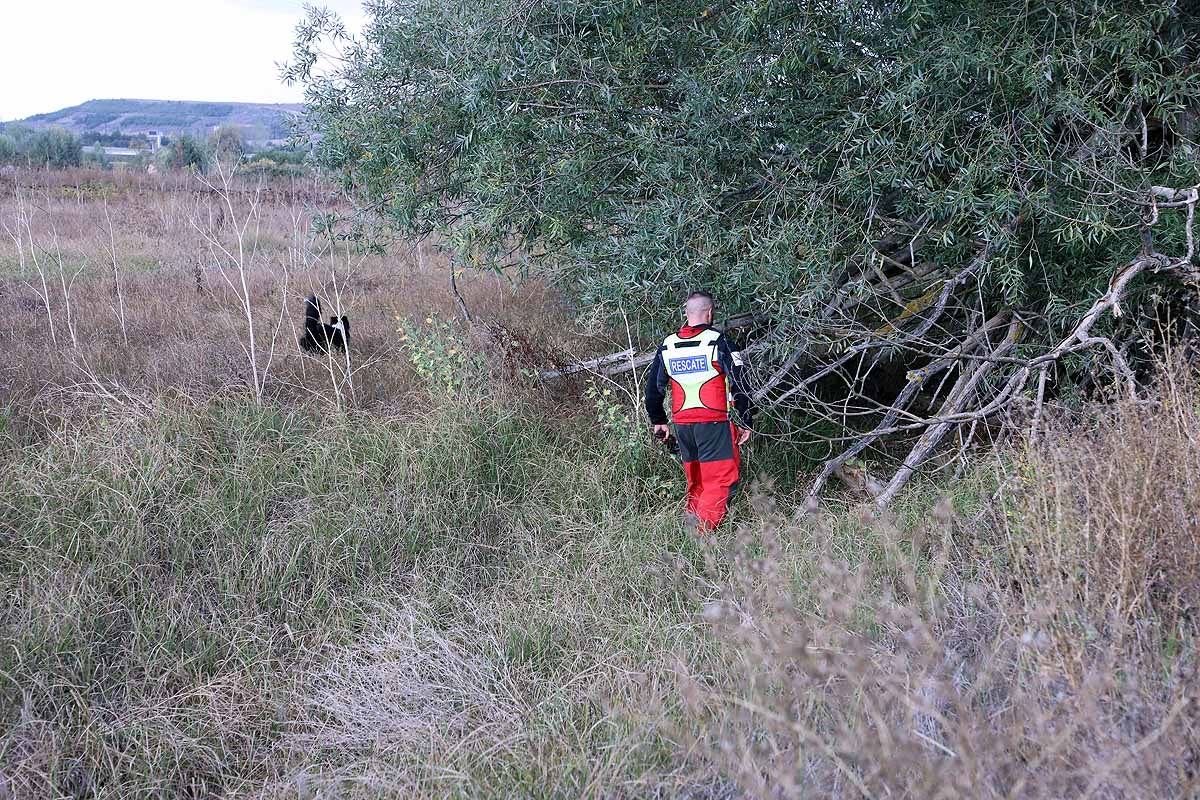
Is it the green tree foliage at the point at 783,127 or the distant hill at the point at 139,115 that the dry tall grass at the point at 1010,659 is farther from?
the distant hill at the point at 139,115

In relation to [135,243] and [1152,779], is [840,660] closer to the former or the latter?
[1152,779]

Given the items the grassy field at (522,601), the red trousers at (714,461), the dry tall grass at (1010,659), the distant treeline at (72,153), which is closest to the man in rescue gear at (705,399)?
the red trousers at (714,461)

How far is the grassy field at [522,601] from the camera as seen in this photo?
2402mm

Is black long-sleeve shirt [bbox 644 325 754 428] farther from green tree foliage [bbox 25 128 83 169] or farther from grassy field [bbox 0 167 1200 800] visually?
green tree foliage [bbox 25 128 83 169]

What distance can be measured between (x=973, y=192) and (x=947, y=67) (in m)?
0.70

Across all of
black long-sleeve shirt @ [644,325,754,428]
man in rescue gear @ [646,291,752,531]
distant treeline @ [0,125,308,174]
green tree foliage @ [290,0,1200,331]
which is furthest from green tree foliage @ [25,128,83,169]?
man in rescue gear @ [646,291,752,531]

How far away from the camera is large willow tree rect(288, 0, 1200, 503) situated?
4.84m

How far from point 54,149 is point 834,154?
29541mm

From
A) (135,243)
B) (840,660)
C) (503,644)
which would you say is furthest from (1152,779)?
(135,243)

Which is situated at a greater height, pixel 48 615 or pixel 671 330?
pixel 671 330

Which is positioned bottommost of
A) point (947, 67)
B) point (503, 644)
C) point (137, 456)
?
point (503, 644)

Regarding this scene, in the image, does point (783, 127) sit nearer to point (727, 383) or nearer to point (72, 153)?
point (727, 383)

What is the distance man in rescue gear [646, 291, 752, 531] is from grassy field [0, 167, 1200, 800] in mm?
343

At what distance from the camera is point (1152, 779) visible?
73.5 inches
